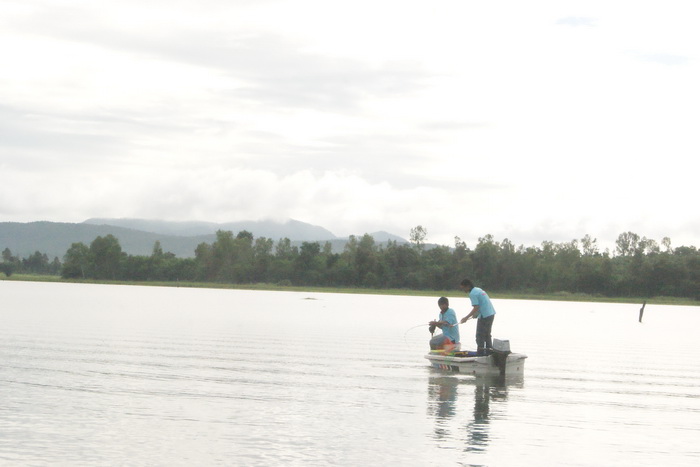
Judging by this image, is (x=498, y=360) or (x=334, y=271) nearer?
(x=498, y=360)

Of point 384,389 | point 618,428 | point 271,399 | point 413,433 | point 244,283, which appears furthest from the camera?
point 244,283

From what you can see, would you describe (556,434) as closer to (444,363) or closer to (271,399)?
(271,399)

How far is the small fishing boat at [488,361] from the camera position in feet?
88.8

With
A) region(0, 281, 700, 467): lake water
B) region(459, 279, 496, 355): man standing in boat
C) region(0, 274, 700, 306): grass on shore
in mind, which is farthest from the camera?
region(0, 274, 700, 306): grass on shore

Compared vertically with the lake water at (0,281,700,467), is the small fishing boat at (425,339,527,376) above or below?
above

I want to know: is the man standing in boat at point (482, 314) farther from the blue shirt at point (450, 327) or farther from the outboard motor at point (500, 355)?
the blue shirt at point (450, 327)

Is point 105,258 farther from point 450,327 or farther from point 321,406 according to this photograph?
point 321,406

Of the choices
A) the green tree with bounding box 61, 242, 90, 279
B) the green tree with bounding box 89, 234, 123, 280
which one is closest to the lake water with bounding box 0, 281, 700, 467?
the green tree with bounding box 89, 234, 123, 280

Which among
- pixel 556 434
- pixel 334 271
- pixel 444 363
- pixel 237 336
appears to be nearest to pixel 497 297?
pixel 334 271

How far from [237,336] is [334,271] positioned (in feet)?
416

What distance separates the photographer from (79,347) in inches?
1340

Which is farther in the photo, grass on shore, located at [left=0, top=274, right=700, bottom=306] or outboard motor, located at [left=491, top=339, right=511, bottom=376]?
grass on shore, located at [left=0, top=274, right=700, bottom=306]

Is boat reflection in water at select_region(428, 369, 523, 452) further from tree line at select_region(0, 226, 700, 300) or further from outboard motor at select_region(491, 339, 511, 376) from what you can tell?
tree line at select_region(0, 226, 700, 300)

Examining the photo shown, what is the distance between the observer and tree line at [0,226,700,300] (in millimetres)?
149375
